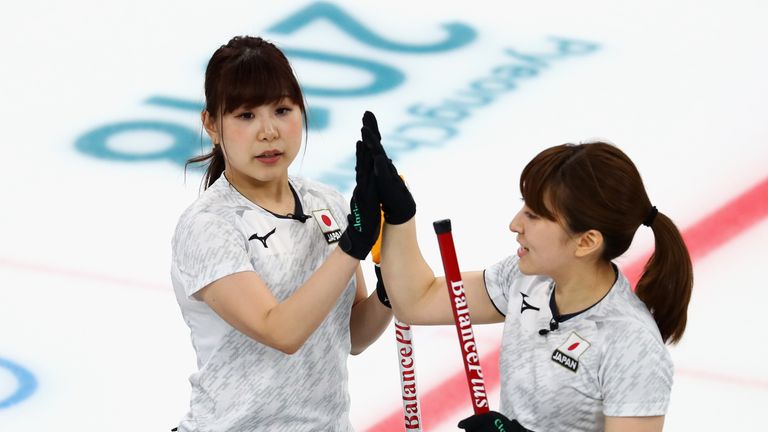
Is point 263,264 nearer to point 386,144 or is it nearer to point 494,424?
point 494,424

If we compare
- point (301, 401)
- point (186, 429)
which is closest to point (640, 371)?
point (301, 401)

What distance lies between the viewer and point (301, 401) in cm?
277

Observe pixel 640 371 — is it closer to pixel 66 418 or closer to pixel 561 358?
pixel 561 358

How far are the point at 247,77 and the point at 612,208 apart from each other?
790 millimetres

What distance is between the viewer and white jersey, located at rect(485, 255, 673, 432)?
2.50 meters

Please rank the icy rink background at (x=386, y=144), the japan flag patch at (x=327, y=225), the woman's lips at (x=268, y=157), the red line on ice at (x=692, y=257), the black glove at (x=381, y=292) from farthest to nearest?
1. the icy rink background at (x=386, y=144)
2. the red line on ice at (x=692, y=257)
3. the black glove at (x=381, y=292)
4. the japan flag patch at (x=327, y=225)
5. the woman's lips at (x=268, y=157)

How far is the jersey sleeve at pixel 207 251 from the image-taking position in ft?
8.53

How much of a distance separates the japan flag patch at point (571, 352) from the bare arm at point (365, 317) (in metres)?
0.50

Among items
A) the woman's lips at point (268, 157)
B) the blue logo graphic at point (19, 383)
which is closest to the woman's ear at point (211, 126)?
the woman's lips at point (268, 157)

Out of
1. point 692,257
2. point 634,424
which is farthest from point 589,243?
point 692,257

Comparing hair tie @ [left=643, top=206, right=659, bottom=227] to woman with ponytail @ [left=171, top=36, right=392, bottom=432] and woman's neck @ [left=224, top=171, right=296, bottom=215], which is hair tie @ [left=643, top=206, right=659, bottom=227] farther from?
woman's neck @ [left=224, top=171, right=296, bottom=215]

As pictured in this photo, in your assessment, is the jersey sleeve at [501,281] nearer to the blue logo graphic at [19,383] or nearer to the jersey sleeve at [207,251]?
the jersey sleeve at [207,251]

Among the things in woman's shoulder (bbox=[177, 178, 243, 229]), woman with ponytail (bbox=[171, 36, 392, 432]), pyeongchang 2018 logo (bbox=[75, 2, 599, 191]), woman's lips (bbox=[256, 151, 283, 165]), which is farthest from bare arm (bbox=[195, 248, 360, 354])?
pyeongchang 2018 logo (bbox=[75, 2, 599, 191])

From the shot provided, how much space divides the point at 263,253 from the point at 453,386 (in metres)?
1.65
